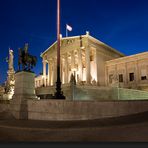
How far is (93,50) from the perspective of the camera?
4438 cm

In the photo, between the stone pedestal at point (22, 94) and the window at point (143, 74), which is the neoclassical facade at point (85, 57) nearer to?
the window at point (143, 74)

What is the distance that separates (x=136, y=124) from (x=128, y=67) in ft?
117

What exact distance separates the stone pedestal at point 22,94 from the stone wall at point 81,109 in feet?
1.94

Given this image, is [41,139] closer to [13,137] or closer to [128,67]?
[13,137]

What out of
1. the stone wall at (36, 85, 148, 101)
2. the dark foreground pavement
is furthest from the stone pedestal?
the stone wall at (36, 85, 148, 101)

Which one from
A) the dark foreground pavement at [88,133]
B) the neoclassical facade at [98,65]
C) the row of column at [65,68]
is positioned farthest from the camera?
the row of column at [65,68]

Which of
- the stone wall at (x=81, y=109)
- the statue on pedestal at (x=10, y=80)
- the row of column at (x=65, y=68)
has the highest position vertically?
the row of column at (x=65, y=68)

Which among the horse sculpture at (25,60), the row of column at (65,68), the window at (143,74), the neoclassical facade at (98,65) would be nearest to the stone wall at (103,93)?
the horse sculpture at (25,60)

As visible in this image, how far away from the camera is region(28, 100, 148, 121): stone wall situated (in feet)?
30.2

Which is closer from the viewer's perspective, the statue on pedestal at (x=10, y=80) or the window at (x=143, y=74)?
the statue on pedestal at (x=10, y=80)

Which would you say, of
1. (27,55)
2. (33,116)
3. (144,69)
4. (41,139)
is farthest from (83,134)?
(144,69)

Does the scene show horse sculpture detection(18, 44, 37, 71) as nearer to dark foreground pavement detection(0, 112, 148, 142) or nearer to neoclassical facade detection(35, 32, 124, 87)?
dark foreground pavement detection(0, 112, 148, 142)

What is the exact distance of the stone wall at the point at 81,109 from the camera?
30.2ft

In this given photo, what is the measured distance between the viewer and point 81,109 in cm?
1011
